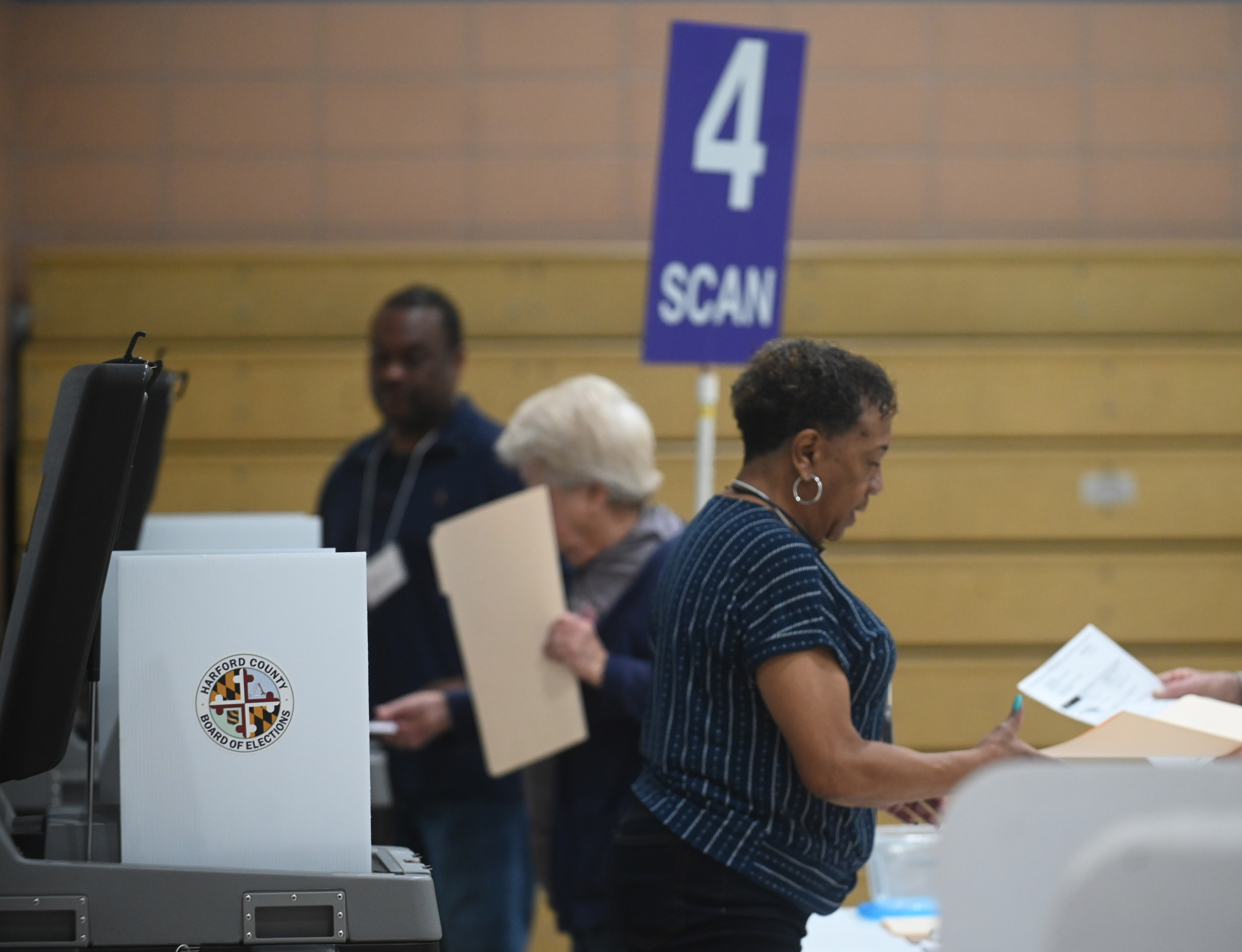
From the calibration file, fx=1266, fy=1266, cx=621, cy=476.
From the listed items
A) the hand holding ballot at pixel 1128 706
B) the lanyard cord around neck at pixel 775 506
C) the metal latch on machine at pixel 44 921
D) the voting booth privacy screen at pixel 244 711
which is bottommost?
the metal latch on machine at pixel 44 921

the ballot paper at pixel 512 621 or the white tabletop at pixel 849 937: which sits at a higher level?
the ballot paper at pixel 512 621

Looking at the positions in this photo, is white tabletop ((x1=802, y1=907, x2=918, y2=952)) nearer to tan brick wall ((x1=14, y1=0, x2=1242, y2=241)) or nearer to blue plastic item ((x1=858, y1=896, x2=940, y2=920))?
blue plastic item ((x1=858, y1=896, x2=940, y2=920))

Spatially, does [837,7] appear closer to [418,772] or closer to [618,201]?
[618,201]

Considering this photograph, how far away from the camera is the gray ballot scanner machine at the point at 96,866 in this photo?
974 millimetres

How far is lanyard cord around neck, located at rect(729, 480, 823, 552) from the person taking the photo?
4.77 ft

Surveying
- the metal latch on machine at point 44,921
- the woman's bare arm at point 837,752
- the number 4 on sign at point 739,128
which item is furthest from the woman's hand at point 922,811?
the number 4 on sign at point 739,128

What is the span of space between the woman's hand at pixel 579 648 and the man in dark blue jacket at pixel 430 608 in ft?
1.16

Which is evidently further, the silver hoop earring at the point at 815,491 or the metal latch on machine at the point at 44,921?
the silver hoop earring at the point at 815,491

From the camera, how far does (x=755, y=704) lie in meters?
1.39

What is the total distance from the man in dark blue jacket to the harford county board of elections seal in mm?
1246

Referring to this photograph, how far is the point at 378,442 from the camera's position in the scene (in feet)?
8.95

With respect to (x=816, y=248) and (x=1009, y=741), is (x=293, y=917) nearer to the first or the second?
(x=1009, y=741)

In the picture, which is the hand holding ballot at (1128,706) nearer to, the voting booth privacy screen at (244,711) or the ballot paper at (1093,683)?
the ballot paper at (1093,683)

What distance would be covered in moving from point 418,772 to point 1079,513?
215 cm
